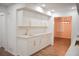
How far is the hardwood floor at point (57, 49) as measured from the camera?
124cm

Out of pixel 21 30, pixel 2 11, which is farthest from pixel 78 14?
pixel 2 11

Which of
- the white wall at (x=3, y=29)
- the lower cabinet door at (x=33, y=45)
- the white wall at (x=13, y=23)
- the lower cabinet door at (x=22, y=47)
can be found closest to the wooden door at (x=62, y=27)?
the white wall at (x=13, y=23)

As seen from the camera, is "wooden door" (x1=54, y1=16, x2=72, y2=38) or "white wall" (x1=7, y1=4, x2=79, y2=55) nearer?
"white wall" (x1=7, y1=4, x2=79, y2=55)

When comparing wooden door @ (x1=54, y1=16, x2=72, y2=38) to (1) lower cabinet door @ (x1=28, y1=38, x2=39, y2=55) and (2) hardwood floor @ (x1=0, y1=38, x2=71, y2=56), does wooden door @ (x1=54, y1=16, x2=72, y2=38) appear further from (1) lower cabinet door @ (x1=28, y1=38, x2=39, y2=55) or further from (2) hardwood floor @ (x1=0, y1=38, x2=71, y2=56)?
(1) lower cabinet door @ (x1=28, y1=38, x2=39, y2=55)

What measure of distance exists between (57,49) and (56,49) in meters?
0.01

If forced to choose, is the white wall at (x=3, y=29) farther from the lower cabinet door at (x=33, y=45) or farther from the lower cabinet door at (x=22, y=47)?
A: the lower cabinet door at (x=33, y=45)

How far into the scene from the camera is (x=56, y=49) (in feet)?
4.45

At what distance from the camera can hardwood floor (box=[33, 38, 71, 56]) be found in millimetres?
1240

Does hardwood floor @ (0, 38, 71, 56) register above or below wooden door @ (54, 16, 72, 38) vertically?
below

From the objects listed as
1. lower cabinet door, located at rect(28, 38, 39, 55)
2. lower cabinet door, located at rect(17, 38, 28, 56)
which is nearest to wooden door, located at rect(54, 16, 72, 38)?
lower cabinet door, located at rect(28, 38, 39, 55)

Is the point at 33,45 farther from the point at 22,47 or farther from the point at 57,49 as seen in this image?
the point at 57,49

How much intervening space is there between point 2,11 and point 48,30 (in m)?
0.64

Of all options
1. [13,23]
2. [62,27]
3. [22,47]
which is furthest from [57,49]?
[13,23]

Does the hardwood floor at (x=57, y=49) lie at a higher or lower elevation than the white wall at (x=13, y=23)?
lower
